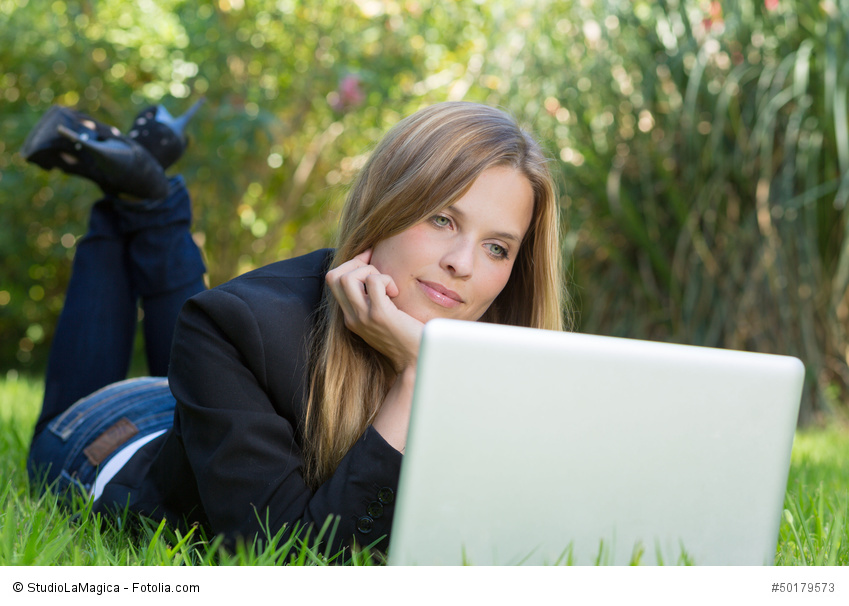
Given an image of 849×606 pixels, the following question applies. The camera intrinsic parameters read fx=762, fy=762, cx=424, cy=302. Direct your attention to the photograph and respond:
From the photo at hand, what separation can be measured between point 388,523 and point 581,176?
2.35m

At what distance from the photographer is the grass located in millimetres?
928

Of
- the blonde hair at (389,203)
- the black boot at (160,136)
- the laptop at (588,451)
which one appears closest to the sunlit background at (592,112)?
the black boot at (160,136)

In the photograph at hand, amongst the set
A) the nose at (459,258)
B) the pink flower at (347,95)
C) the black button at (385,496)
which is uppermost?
the pink flower at (347,95)

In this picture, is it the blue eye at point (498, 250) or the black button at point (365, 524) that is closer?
the black button at point (365, 524)

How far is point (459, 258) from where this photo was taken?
1169 mm

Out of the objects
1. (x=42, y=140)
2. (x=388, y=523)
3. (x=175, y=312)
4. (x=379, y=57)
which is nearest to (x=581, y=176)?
A: (x=379, y=57)

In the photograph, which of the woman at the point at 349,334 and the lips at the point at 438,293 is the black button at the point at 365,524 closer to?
the woman at the point at 349,334

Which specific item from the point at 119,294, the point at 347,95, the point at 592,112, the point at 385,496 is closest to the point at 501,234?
the point at 385,496

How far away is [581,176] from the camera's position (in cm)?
310

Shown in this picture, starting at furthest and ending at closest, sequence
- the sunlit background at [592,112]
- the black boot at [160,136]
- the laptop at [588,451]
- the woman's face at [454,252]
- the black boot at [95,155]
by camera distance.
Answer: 1. the sunlit background at [592,112]
2. the black boot at [160,136]
3. the black boot at [95,155]
4. the woman's face at [454,252]
5. the laptop at [588,451]

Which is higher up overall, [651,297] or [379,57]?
[379,57]

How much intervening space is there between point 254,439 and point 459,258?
0.41 metres

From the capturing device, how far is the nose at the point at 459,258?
1.17 meters
